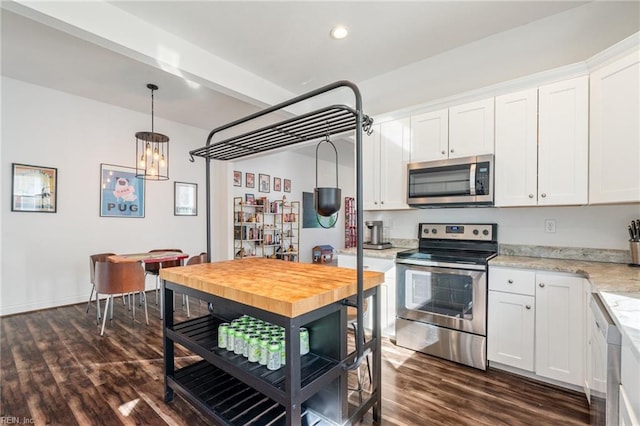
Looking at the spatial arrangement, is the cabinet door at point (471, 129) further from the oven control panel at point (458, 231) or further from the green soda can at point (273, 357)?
the green soda can at point (273, 357)

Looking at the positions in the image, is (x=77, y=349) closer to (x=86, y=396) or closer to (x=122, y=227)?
(x=86, y=396)

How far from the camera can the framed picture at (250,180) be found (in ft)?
20.2

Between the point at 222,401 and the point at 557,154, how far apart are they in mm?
2826

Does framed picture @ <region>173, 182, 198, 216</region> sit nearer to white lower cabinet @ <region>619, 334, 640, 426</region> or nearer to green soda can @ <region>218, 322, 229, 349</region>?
green soda can @ <region>218, 322, 229, 349</region>

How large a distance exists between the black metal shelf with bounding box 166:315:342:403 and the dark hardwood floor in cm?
51

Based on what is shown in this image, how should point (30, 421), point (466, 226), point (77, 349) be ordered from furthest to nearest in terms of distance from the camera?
1. point (466, 226)
2. point (77, 349)
3. point (30, 421)

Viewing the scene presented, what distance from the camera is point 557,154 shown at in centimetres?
222

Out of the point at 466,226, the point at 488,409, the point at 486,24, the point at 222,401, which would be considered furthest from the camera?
the point at 466,226

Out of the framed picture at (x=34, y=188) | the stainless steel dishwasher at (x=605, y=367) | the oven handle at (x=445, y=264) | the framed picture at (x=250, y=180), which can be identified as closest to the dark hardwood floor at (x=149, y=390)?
the stainless steel dishwasher at (x=605, y=367)

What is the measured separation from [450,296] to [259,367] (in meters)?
1.75

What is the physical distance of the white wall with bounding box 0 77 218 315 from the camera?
361cm

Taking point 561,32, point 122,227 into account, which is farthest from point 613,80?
point 122,227

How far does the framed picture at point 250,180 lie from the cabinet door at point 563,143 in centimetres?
506

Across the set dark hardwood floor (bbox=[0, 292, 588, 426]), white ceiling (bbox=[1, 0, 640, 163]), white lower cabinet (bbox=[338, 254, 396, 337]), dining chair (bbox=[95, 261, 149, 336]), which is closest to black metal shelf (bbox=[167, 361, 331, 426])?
dark hardwood floor (bbox=[0, 292, 588, 426])
